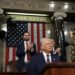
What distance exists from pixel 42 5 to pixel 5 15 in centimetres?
152

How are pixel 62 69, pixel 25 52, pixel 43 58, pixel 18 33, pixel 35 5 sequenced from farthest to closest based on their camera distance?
pixel 35 5 → pixel 18 33 → pixel 25 52 → pixel 43 58 → pixel 62 69

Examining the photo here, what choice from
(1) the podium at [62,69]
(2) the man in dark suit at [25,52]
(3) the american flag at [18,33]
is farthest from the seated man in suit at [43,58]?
(3) the american flag at [18,33]

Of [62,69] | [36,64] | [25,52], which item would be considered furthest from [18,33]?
[62,69]

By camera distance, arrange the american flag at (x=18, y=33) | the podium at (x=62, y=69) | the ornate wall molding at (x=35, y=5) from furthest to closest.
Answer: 1. the ornate wall molding at (x=35, y=5)
2. the american flag at (x=18, y=33)
3. the podium at (x=62, y=69)

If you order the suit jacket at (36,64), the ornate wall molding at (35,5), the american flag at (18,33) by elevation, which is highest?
the ornate wall molding at (35,5)

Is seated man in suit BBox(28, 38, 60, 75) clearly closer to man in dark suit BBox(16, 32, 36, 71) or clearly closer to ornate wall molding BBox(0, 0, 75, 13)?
man in dark suit BBox(16, 32, 36, 71)

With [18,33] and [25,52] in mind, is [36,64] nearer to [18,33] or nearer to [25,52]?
[25,52]

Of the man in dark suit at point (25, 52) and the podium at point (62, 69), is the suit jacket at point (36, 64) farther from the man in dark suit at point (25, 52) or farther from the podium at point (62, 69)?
the man in dark suit at point (25, 52)

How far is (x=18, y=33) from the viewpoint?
34.2 feet

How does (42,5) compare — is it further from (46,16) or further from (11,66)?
(11,66)

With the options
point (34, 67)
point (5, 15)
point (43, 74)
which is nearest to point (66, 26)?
point (5, 15)

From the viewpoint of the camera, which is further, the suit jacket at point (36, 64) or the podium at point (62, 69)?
the suit jacket at point (36, 64)

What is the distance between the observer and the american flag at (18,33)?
10219 millimetres

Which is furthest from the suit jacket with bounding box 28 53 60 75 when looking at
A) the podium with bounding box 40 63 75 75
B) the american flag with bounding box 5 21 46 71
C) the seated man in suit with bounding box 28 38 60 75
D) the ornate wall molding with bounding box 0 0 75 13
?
the ornate wall molding with bounding box 0 0 75 13
